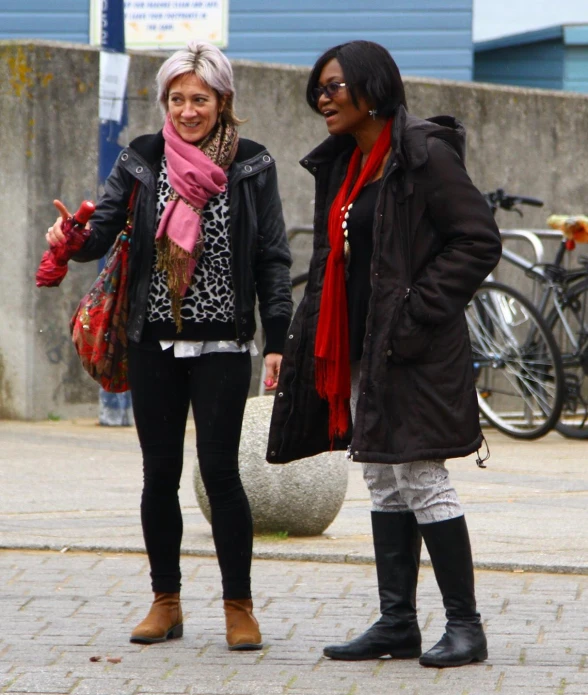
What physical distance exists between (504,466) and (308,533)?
2882mm

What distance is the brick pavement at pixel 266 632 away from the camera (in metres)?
4.27

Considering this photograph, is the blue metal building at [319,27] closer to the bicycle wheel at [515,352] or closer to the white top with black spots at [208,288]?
the bicycle wheel at [515,352]

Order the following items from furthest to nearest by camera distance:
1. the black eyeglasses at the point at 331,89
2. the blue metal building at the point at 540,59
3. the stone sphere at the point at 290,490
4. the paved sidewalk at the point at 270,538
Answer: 1. the blue metal building at the point at 540,59
2. the stone sphere at the point at 290,490
3. the paved sidewalk at the point at 270,538
4. the black eyeglasses at the point at 331,89

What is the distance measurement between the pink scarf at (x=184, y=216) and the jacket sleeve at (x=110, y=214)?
178mm

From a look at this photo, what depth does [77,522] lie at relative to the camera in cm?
690

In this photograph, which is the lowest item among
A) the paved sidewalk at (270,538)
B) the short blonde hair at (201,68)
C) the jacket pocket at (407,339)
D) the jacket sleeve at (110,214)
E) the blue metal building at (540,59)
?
the paved sidewalk at (270,538)

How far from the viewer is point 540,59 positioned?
63.0 feet

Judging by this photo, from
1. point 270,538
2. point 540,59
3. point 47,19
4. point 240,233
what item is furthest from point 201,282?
point 540,59

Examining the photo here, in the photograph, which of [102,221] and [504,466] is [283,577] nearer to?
[102,221]

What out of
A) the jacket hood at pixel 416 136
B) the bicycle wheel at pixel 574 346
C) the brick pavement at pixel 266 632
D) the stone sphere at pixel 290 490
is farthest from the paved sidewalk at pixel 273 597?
the bicycle wheel at pixel 574 346

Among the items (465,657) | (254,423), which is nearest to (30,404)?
(254,423)

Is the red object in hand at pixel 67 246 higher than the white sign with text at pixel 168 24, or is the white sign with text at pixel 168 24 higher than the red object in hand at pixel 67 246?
the white sign with text at pixel 168 24

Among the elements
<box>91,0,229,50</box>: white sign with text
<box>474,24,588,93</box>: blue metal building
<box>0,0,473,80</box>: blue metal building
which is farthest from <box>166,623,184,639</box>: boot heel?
<box>474,24,588,93</box>: blue metal building

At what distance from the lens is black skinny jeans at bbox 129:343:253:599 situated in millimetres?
4684
